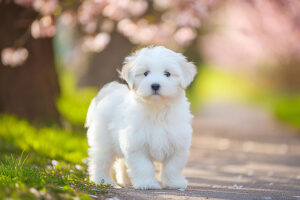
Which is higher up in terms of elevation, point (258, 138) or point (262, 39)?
point (262, 39)

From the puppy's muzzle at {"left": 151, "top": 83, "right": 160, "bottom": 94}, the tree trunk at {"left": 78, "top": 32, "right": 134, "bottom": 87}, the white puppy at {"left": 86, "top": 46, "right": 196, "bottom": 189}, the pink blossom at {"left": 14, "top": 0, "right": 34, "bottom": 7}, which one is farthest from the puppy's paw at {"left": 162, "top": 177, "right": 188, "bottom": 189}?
the tree trunk at {"left": 78, "top": 32, "right": 134, "bottom": 87}

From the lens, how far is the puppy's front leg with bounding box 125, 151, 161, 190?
527 centimetres

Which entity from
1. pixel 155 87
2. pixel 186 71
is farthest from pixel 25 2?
pixel 155 87

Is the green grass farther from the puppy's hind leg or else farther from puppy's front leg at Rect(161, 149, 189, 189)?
puppy's front leg at Rect(161, 149, 189, 189)

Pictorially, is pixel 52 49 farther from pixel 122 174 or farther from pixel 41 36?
pixel 122 174

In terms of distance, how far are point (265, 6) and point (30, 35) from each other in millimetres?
6215

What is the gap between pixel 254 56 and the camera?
26406 millimetres

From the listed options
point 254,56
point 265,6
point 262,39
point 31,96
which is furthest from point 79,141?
point 254,56

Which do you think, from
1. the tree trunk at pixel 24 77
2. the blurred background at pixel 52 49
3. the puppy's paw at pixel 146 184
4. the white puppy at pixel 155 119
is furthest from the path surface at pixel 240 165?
the tree trunk at pixel 24 77

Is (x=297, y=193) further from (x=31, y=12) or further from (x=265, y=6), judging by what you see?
(x=265, y=6)

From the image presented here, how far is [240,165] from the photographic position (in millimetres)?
8266

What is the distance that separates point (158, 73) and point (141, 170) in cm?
102

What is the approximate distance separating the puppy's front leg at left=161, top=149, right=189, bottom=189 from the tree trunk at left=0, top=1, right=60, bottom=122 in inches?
212

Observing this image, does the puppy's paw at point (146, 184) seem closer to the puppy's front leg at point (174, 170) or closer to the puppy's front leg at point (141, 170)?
the puppy's front leg at point (141, 170)
